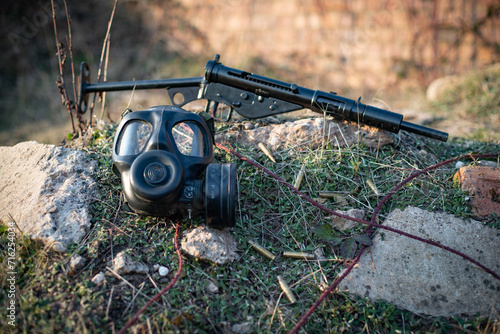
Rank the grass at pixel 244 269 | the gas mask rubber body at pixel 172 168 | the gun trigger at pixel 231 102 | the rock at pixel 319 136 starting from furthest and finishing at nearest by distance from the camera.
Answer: the gun trigger at pixel 231 102
the rock at pixel 319 136
the gas mask rubber body at pixel 172 168
the grass at pixel 244 269

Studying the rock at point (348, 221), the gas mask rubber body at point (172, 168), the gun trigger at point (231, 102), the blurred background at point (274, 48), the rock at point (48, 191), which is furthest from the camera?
the blurred background at point (274, 48)

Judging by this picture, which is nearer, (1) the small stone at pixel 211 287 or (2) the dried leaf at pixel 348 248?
(1) the small stone at pixel 211 287

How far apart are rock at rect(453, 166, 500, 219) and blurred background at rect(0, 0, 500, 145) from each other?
3.11 meters

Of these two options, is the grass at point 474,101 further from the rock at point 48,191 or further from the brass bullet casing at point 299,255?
the rock at point 48,191

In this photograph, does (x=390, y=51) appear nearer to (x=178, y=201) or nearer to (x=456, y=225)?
(x=456, y=225)

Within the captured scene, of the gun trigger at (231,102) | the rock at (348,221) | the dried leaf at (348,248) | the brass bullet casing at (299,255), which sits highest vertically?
the gun trigger at (231,102)

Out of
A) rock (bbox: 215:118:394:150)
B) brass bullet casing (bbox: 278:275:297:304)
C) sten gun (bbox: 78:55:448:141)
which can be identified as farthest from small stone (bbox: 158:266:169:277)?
sten gun (bbox: 78:55:448:141)

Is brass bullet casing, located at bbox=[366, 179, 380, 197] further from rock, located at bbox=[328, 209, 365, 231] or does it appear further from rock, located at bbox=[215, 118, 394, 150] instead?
rock, located at bbox=[215, 118, 394, 150]

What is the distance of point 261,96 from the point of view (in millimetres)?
3422

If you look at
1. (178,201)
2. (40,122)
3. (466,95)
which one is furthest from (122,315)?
(466,95)

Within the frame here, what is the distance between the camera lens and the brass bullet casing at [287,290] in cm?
229

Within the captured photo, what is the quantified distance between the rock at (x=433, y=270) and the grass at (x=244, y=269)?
86 millimetres

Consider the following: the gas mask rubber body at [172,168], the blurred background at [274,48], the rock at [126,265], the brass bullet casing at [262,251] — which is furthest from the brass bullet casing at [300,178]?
the blurred background at [274,48]

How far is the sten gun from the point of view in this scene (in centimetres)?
317
